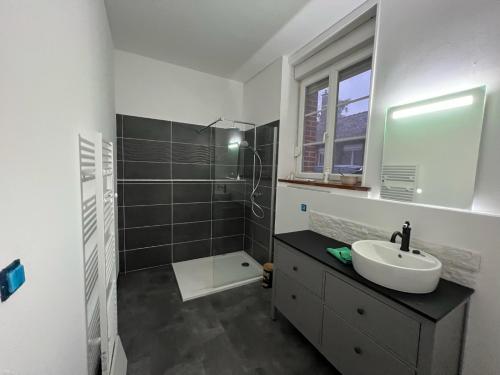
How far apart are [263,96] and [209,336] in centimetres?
281

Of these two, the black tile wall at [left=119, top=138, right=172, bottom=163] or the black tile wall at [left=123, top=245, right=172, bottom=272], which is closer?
the black tile wall at [left=119, top=138, right=172, bottom=163]

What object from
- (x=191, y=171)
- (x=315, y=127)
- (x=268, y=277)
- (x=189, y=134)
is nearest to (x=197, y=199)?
(x=191, y=171)

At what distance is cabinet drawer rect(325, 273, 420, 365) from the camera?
0.99m

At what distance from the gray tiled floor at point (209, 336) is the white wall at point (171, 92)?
2218mm

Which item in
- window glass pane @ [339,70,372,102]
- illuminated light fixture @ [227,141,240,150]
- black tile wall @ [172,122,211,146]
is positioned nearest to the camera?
window glass pane @ [339,70,372,102]

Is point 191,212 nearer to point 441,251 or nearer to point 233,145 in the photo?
point 233,145

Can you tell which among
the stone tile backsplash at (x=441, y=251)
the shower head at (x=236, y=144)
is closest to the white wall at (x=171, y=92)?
the shower head at (x=236, y=144)

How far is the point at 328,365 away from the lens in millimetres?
1533

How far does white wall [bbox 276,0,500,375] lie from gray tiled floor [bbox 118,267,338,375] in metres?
1.05

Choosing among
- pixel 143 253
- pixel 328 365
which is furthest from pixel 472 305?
pixel 143 253

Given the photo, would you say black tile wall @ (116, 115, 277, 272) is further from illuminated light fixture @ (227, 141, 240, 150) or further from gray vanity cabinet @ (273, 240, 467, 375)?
gray vanity cabinet @ (273, 240, 467, 375)

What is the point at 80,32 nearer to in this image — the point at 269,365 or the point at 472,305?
the point at 269,365

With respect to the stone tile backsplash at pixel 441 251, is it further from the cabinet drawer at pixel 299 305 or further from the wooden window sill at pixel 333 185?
the cabinet drawer at pixel 299 305

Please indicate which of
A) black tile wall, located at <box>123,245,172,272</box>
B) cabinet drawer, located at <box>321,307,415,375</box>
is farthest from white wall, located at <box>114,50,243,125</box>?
cabinet drawer, located at <box>321,307,415,375</box>
